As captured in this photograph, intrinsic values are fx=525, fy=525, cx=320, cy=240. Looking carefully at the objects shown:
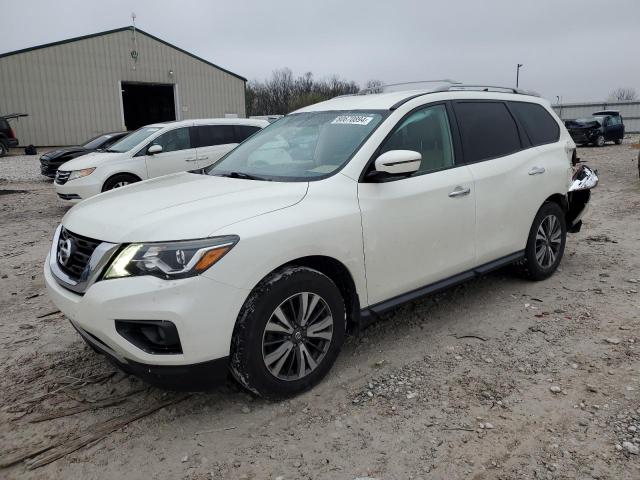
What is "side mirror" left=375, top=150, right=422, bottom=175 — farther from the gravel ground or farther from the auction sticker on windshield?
the gravel ground

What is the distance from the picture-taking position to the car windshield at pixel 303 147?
140 inches

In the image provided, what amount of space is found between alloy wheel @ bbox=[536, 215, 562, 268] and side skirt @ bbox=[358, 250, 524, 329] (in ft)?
1.43

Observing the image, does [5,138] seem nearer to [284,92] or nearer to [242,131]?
[242,131]

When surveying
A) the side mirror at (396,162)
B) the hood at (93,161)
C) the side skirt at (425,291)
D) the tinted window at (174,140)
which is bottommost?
the side skirt at (425,291)

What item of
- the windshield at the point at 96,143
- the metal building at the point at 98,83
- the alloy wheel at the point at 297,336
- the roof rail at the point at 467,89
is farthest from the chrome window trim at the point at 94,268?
the metal building at the point at 98,83

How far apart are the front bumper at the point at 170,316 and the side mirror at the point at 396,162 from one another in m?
1.21

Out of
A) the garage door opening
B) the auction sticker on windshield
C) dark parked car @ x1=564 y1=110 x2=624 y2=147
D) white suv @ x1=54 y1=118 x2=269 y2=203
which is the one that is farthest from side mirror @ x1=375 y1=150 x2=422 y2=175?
the garage door opening

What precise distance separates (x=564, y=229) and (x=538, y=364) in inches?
86.7

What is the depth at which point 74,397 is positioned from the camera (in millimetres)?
3270

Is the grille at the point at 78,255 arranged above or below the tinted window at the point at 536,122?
below

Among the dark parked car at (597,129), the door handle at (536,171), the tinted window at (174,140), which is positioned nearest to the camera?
the door handle at (536,171)

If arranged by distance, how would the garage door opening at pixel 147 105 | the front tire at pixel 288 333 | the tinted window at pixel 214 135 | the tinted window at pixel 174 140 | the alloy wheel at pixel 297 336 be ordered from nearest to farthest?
the front tire at pixel 288 333 < the alloy wheel at pixel 297 336 < the tinted window at pixel 174 140 < the tinted window at pixel 214 135 < the garage door opening at pixel 147 105

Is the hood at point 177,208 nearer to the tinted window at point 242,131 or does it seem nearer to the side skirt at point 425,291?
the side skirt at point 425,291

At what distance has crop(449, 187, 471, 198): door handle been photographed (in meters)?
3.90
